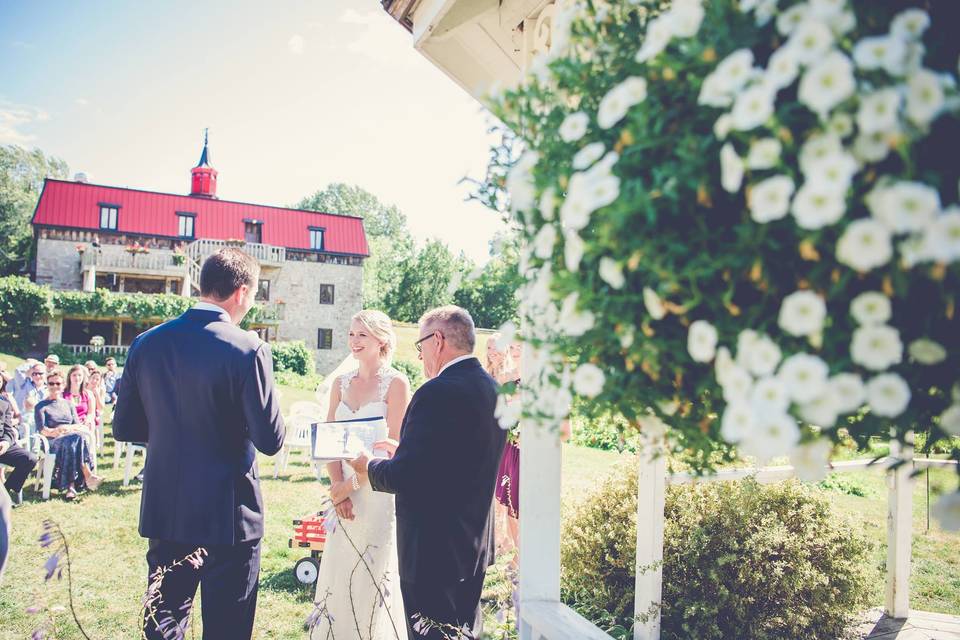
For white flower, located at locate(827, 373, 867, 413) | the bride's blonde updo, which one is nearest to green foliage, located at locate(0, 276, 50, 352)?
the bride's blonde updo

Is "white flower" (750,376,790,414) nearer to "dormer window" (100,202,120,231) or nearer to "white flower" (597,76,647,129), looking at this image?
"white flower" (597,76,647,129)

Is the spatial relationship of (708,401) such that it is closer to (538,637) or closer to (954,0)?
(954,0)

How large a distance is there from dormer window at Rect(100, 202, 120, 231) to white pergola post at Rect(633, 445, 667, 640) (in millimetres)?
37874

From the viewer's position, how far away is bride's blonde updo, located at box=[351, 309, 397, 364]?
381cm

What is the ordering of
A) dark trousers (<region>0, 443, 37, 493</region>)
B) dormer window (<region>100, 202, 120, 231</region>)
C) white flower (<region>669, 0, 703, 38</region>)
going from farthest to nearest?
dormer window (<region>100, 202, 120, 231</region>), dark trousers (<region>0, 443, 37, 493</region>), white flower (<region>669, 0, 703, 38</region>)

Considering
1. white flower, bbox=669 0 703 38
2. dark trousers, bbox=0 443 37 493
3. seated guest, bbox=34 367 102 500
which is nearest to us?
white flower, bbox=669 0 703 38

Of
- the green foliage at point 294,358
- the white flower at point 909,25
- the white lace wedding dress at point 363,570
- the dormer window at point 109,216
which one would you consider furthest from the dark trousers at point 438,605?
the dormer window at point 109,216

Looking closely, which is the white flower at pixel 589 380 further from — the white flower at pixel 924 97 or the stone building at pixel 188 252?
the stone building at pixel 188 252

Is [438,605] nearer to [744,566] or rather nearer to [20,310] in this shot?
[744,566]

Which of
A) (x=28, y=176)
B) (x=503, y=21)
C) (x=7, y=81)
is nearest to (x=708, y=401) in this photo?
(x=503, y=21)

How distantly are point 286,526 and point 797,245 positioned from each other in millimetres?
7491

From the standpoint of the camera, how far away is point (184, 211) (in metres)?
35.4

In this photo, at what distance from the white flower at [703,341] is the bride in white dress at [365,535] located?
10.2ft

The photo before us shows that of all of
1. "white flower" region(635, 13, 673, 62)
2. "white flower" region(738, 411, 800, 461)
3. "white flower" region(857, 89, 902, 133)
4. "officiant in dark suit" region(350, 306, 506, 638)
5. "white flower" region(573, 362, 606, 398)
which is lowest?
"officiant in dark suit" region(350, 306, 506, 638)
